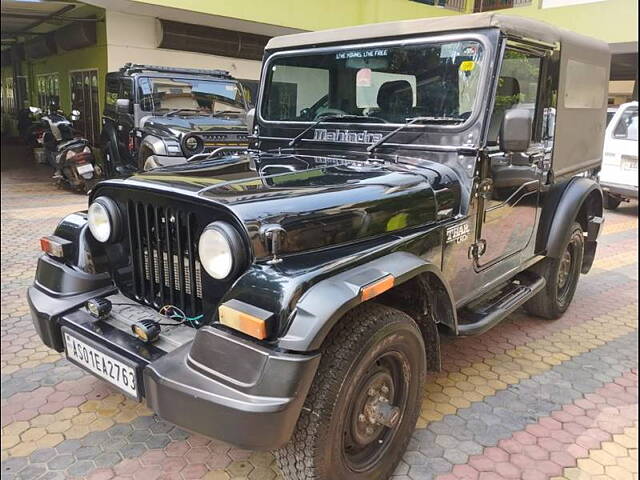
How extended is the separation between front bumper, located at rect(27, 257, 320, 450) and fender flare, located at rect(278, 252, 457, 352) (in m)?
0.06

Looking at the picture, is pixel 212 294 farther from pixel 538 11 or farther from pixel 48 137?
pixel 48 137

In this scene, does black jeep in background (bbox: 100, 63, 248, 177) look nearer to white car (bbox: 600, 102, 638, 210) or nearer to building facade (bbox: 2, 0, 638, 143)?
building facade (bbox: 2, 0, 638, 143)

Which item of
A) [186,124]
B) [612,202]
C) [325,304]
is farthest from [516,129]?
[612,202]

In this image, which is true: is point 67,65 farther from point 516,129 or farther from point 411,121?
point 516,129

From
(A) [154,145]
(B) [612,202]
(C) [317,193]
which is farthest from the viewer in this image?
(B) [612,202]

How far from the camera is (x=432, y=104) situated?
2.90 m

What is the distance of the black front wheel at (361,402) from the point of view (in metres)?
1.95

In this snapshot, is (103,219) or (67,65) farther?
(67,65)

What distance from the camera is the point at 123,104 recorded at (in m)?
8.05

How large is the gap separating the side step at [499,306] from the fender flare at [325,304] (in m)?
0.99

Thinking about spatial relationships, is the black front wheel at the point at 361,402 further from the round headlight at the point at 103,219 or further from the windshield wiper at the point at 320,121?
the windshield wiper at the point at 320,121

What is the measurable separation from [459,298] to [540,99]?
1431 mm

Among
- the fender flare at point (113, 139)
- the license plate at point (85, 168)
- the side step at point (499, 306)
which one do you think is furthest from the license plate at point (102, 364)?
the license plate at point (85, 168)

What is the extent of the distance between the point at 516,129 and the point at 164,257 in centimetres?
185
